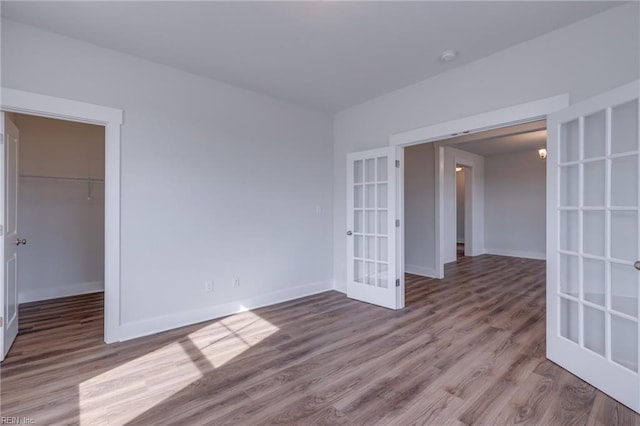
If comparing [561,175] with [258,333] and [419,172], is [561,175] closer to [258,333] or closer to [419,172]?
[258,333]

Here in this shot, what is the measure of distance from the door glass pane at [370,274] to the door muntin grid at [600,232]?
6.72 ft

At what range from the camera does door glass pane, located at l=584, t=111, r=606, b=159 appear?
216 cm

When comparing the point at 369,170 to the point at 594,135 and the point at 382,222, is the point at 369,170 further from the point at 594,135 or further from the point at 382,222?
the point at 594,135

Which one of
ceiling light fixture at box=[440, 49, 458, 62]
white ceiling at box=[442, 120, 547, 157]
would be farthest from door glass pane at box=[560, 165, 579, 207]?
white ceiling at box=[442, 120, 547, 157]

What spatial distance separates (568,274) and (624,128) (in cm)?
111

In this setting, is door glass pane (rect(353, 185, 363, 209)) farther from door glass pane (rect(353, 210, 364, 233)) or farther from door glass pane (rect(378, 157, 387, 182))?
door glass pane (rect(378, 157, 387, 182))

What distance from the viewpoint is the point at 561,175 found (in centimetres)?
237

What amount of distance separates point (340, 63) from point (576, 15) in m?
1.94

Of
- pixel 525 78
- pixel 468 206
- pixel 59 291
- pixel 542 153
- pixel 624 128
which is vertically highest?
pixel 542 153

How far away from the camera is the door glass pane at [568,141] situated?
92.6 inches


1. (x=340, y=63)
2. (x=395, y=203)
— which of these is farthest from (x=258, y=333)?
(x=340, y=63)

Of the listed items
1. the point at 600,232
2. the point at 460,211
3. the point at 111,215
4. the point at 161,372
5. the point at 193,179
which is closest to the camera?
the point at 600,232

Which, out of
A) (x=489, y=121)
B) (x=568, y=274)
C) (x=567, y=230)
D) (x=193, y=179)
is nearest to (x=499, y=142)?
(x=489, y=121)

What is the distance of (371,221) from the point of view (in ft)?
13.6
